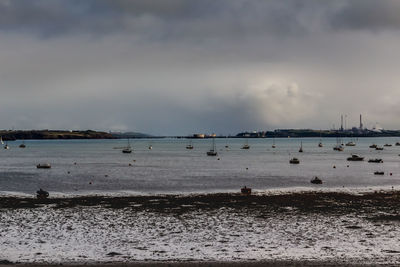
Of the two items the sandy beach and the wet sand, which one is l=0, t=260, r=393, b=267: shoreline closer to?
the sandy beach

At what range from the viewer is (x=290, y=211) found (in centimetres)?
4425

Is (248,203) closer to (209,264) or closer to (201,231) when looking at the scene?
(201,231)

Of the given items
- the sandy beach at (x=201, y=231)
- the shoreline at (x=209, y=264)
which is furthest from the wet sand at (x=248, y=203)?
the shoreline at (x=209, y=264)

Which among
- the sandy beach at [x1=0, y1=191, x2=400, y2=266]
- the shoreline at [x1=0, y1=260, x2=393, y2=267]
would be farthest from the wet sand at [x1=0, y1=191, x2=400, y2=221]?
the shoreline at [x1=0, y1=260, x2=393, y2=267]

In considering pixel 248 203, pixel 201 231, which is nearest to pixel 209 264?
pixel 201 231

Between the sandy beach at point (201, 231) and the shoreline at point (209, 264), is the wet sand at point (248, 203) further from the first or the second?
the shoreline at point (209, 264)

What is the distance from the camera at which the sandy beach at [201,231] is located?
89.8ft

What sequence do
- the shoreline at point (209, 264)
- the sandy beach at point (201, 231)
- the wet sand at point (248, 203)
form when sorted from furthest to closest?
the wet sand at point (248, 203)
the sandy beach at point (201, 231)
the shoreline at point (209, 264)

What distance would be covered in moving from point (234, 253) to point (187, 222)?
10.9 m

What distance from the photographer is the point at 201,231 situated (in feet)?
116

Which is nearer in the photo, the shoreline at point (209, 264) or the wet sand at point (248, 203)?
the shoreline at point (209, 264)

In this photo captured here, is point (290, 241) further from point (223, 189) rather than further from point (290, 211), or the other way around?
point (223, 189)

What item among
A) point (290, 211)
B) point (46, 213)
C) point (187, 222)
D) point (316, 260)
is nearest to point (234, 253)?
point (316, 260)

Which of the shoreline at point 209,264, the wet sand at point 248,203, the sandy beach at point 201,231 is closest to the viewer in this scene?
the shoreline at point 209,264
